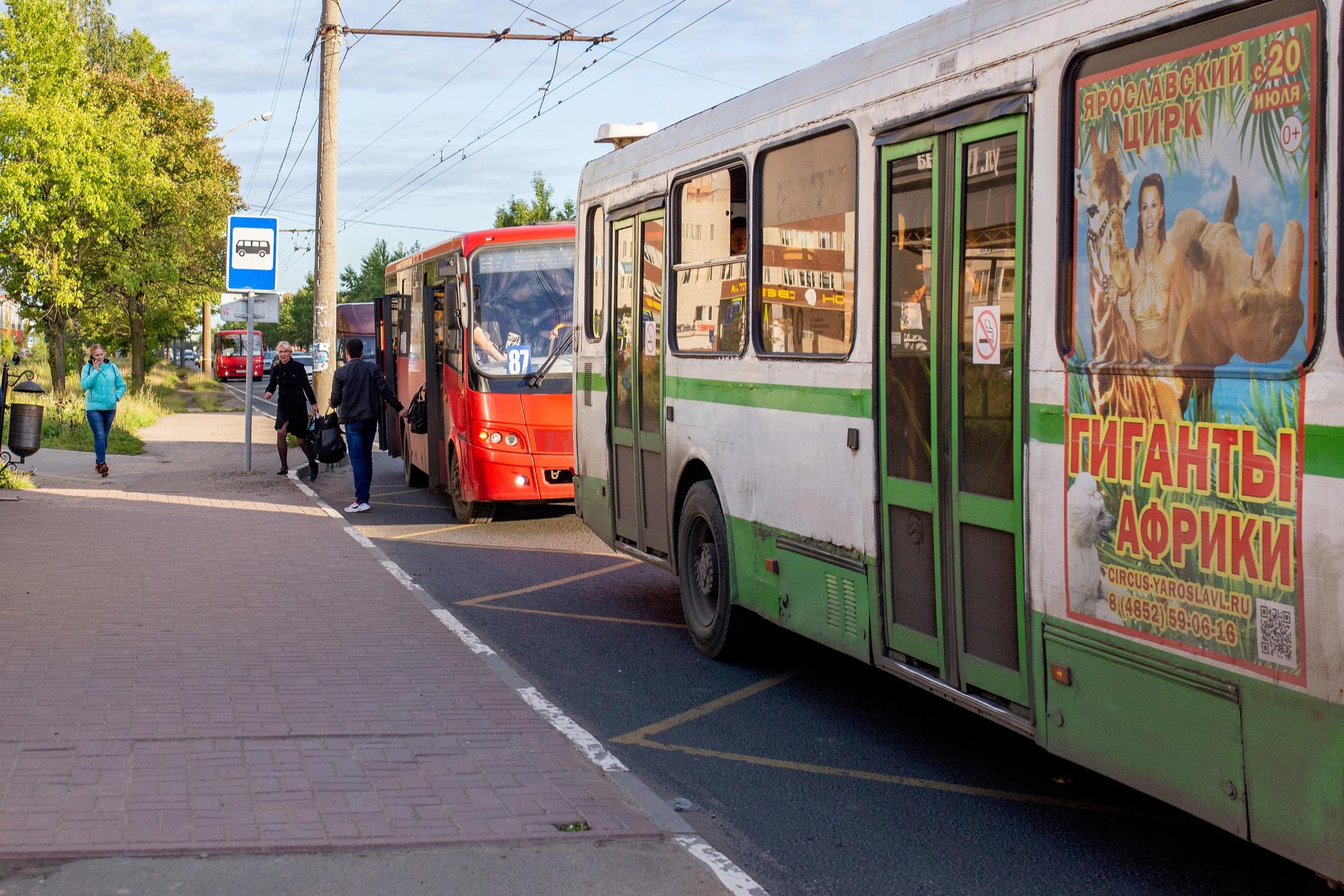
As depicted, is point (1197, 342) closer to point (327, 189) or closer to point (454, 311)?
point (454, 311)

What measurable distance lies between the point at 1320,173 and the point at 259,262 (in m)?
16.9

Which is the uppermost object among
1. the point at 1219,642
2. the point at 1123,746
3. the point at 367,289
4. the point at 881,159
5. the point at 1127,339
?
the point at 367,289

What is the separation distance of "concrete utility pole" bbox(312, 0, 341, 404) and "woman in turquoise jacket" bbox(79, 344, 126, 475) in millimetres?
3857

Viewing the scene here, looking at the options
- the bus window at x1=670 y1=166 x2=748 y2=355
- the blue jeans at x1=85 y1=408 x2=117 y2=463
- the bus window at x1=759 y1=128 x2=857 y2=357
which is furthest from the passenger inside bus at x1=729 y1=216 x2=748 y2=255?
the blue jeans at x1=85 y1=408 x2=117 y2=463

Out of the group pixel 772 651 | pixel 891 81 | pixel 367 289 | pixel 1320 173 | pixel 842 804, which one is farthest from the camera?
pixel 367 289

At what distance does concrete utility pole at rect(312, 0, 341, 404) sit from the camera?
900 inches

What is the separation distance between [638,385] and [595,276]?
1.34m

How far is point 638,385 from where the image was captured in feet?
30.2

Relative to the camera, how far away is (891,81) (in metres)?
6.07

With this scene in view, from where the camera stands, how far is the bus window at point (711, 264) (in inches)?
303

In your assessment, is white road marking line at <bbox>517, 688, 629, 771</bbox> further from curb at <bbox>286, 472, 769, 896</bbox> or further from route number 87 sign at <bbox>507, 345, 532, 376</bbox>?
route number 87 sign at <bbox>507, 345, 532, 376</bbox>

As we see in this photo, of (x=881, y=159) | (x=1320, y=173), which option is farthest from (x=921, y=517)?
(x=1320, y=173)

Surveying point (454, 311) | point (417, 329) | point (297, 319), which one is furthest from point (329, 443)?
point (297, 319)

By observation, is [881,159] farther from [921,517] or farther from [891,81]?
[921,517]
